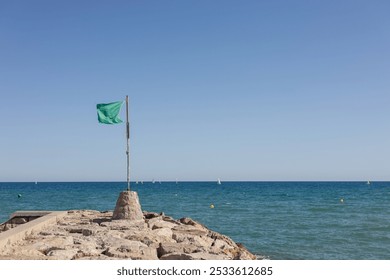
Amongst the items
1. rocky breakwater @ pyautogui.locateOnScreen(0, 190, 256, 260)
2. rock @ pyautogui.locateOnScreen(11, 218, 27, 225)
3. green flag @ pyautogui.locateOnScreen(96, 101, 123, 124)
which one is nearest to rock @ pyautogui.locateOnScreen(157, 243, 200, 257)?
rocky breakwater @ pyautogui.locateOnScreen(0, 190, 256, 260)

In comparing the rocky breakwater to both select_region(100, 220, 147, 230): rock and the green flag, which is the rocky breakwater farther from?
the green flag

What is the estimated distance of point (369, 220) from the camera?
28.8 meters

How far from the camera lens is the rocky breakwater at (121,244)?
750cm

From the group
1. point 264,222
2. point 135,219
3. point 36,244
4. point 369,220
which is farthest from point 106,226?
point 369,220

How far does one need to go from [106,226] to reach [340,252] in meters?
9.69

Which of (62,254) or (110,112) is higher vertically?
(110,112)

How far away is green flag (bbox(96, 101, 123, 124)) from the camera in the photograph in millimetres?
12781

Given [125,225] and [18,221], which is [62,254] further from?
[18,221]

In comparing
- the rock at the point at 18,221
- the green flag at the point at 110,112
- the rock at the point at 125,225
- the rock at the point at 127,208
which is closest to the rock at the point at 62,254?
the rock at the point at 125,225

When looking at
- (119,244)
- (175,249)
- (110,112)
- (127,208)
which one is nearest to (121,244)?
(119,244)

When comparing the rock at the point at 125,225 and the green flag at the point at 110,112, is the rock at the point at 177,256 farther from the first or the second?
the green flag at the point at 110,112

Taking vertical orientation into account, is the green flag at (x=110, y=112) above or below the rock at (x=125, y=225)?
above

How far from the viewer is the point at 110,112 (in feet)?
41.9

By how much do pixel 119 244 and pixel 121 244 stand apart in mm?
47
